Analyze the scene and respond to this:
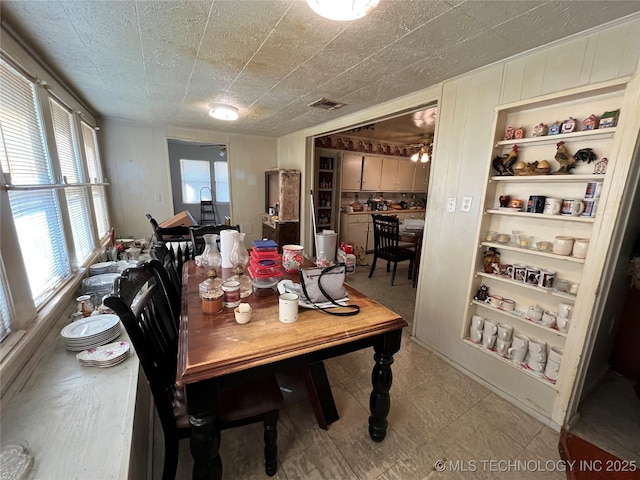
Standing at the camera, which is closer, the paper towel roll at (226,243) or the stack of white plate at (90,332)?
the stack of white plate at (90,332)

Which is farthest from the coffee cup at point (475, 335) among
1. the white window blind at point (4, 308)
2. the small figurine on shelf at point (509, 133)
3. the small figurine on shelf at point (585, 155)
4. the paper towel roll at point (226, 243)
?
the white window blind at point (4, 308)

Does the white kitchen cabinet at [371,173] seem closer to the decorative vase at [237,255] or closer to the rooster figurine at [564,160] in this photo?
the rooster figurine at [564,160]

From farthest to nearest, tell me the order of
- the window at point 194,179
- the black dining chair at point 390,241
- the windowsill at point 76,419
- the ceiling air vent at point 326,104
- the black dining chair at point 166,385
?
1. the window at point 194,179
2. the black dining chair at point 390,241
3. the ceiling air vent at point 326,104
4. the black dining chair at point 166,385
5. the windowsill at point 76,419

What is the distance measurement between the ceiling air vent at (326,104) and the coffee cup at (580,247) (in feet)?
7.39

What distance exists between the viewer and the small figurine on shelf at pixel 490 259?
1.87 m

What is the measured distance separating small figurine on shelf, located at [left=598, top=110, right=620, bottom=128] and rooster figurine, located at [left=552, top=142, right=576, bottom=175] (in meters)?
0.18

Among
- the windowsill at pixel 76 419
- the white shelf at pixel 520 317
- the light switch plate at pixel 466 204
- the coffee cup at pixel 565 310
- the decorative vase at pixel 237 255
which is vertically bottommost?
the windowsill at pixel 76 419

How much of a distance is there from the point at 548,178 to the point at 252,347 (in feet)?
6.03

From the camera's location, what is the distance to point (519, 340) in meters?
1.77

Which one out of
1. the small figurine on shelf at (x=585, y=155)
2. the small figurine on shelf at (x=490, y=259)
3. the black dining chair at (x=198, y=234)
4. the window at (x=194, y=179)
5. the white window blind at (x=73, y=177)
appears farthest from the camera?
the window at (x=194, y=179)

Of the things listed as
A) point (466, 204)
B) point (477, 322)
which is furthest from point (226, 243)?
point (477, 322)

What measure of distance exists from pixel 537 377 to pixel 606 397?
679 millimetres

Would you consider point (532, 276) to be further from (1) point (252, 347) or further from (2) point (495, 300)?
(1) point (252, 347)

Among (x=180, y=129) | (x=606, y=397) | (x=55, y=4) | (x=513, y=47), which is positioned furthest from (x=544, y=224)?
(x=180, y=129)
